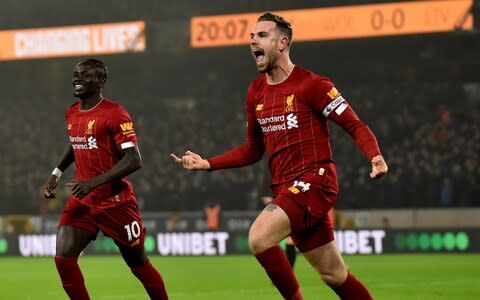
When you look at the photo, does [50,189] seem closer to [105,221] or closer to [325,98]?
[105,221]

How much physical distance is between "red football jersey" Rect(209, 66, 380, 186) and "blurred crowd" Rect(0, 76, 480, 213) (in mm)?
18681

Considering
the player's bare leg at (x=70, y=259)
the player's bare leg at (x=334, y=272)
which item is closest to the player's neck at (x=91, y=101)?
the player's bare leg at (x=70, y=259)

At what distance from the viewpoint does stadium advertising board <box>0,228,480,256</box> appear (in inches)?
907

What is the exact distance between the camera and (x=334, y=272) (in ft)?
22.4

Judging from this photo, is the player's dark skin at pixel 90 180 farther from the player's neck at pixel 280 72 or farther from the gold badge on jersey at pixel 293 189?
the gold badge on jersey at pixel 293 189

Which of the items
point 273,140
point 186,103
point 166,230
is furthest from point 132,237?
point 186,103

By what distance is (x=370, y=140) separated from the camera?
6.61 meters

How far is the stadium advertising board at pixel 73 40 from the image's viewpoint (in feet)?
102

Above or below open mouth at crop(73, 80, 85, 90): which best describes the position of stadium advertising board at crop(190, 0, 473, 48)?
above

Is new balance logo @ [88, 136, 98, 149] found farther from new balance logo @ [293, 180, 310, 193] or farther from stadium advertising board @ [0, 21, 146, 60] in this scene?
stadium advertising board @ [0, 21, 146, 60]

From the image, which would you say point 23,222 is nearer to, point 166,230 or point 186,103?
point 166,230

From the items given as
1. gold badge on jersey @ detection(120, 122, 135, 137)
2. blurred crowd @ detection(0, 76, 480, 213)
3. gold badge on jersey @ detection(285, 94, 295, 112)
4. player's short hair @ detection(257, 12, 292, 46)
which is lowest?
blurred crowd @ detection(0, 76, 480, 213)

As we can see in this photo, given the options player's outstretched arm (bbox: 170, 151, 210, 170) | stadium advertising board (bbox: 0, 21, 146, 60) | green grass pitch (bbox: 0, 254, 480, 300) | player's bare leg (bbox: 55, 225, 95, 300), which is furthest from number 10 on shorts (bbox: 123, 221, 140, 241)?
stadium advertising board (bbox: 0, 21, 146, 60)

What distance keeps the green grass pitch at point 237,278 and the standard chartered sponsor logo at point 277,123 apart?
5229mm
